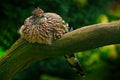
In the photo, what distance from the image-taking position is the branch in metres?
2.83

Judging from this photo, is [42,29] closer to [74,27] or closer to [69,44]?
[69,44]

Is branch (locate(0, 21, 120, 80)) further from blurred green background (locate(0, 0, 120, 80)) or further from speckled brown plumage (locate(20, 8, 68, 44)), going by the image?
blurred green background (locate(0, 0, 120, 80))

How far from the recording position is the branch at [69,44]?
2832 mm

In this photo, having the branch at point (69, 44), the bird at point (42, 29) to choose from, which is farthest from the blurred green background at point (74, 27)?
the bird at point (42, 29)

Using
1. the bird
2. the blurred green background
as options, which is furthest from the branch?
the blurred green background

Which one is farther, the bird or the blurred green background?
the blurred green background

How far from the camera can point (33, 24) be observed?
2947mm

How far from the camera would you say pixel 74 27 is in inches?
160

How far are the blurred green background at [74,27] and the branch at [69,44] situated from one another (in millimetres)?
731

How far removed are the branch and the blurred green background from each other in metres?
0.73

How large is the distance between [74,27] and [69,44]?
1.18 metres

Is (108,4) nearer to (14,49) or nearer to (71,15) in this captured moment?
(71,15)

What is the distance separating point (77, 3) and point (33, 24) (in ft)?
6.09

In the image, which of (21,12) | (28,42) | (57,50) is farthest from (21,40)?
(21,12)
